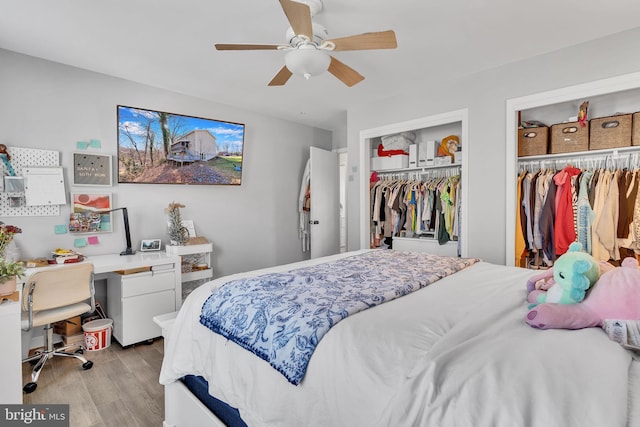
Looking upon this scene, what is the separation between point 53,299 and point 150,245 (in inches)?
40.6

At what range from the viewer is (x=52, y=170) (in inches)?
109

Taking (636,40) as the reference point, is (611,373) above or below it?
below

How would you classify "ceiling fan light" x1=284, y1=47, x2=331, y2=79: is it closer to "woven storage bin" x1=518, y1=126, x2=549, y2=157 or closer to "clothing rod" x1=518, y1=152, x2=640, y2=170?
"woven storage bin" x1=518, y1=126, x2=549, y2=157

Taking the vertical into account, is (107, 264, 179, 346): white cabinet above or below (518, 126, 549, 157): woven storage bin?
below

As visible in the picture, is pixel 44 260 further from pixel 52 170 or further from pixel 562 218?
pixel 562 218

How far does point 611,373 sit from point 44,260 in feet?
11.6

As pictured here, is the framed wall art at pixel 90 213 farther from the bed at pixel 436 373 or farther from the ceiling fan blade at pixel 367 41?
the ceiling fan blade at pixel 367 41

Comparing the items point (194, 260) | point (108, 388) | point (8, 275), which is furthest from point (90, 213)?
point (108, 388)

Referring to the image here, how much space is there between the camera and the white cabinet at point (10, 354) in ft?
5.77

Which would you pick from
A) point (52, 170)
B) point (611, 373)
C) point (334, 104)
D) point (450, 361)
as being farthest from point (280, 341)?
point (334, 104)

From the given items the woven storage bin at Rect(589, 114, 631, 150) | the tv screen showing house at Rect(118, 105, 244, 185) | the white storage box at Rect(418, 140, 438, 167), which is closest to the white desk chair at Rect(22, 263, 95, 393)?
the tv screen showing house at Rect(118, 105, 244, 185)

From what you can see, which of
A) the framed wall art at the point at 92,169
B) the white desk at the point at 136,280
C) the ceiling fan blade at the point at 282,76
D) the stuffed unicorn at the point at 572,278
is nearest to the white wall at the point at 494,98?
the ceiling fan blade at the point at 282,76

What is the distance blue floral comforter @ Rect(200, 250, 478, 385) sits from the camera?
3.66ft

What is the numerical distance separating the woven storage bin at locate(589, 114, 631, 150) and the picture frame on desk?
4.06 m
